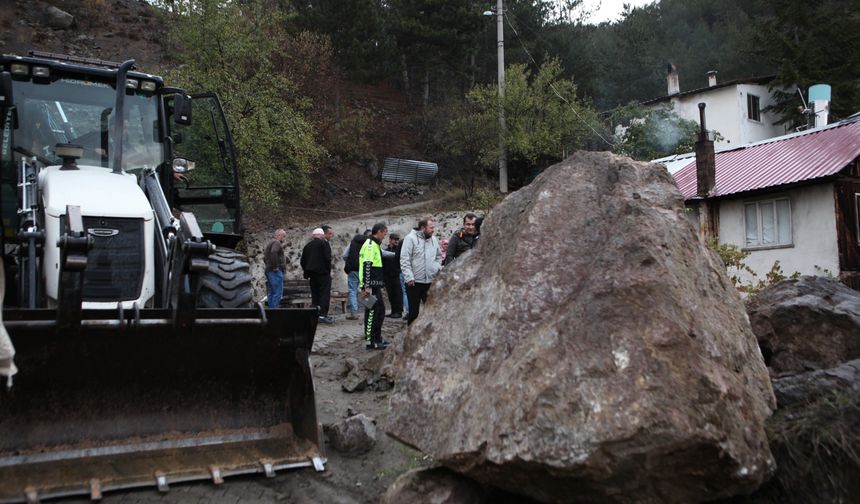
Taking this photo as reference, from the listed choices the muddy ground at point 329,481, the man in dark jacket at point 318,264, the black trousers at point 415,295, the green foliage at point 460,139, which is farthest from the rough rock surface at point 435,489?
the green foliage at point 460,139

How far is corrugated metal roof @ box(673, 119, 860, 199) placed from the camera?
60.3 feet

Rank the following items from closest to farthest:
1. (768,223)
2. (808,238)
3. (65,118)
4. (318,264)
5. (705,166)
A: (65,118)
(318,264)
(808,238)
(705,166)
(768,223)

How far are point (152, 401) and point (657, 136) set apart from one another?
29.1 m

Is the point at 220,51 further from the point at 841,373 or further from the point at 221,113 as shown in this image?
the point at 841,373

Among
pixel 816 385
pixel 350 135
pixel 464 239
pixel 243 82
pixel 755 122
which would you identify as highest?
pixel 755 122

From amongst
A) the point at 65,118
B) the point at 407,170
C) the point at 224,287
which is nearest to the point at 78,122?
the point at 65,118

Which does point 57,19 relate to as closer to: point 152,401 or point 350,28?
point 350,28

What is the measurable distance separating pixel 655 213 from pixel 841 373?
5.01 feet

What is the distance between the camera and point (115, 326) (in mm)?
5125

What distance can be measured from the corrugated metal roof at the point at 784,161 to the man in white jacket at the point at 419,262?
36.3 feet

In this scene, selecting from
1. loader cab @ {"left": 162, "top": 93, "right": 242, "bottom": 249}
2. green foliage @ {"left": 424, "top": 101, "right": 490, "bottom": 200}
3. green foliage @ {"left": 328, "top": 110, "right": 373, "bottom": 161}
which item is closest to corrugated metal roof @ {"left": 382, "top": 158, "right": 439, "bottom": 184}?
green foliage @ {"left": 424, "top": 101, "right": 490, "bottom": 200}

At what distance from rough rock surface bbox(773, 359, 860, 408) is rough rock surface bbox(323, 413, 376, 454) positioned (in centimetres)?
311

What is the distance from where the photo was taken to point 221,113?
7.18 m

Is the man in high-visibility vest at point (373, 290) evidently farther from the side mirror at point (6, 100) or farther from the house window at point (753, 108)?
the house window at point (753, 108)
